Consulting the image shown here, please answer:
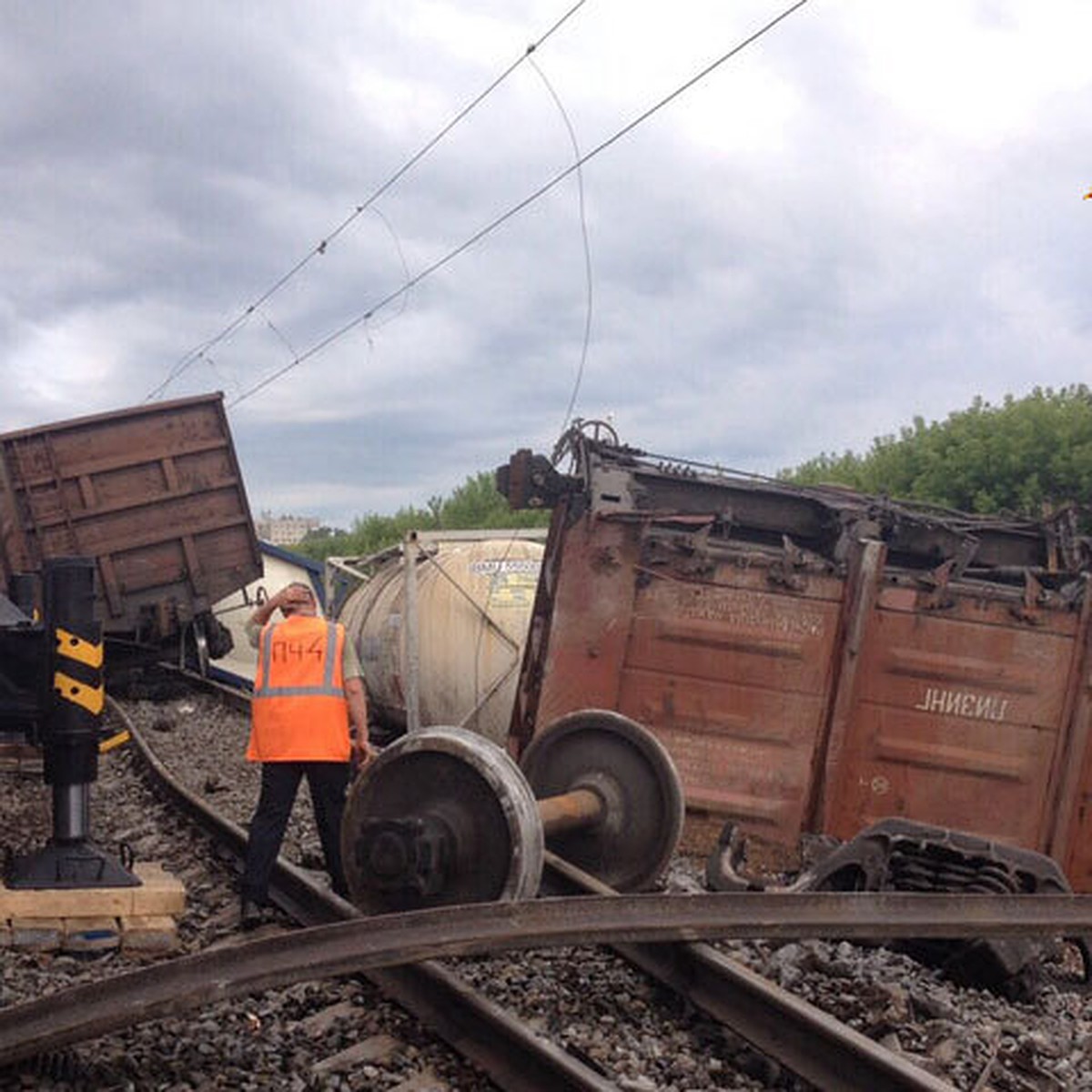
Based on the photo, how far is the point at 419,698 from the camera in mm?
12430

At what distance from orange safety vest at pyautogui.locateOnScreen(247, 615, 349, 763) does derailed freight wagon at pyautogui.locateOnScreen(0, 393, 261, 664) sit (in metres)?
9.19

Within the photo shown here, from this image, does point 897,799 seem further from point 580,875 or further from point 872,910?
point 872,910

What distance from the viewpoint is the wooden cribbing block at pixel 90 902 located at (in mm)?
5086

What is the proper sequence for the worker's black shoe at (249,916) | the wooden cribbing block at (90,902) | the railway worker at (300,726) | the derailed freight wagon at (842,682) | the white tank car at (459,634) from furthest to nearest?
the white tank car at (459,634) → the derailed freight wagon at (842,682) → the railway worker at (300,726) → the worker's black shoe at (249,916) → the wooden cribbing block at (90,902)

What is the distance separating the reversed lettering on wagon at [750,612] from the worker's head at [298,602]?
8.56ft

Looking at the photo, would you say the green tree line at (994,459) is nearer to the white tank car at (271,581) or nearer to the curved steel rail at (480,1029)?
the white tank car at (271,581)

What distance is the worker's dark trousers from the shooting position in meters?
5.60

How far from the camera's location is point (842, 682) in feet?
25.1

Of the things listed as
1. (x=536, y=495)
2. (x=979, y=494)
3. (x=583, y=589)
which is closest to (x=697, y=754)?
(x=583, y=589)

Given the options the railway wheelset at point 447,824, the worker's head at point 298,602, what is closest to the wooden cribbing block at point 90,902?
the railway wheelset at point 447,824

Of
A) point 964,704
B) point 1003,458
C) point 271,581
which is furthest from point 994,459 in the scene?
point 964,704

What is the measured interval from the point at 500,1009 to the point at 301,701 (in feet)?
7.07

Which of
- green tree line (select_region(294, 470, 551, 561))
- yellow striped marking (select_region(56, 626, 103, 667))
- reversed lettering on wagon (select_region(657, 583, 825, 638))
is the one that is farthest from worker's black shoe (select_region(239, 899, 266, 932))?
green tree line (select_region(294, 470, 551, 561))

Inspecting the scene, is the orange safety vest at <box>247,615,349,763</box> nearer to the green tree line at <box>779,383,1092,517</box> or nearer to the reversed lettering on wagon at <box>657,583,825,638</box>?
the reversed lettering on wagon at <box>657,583,825,638</box>
